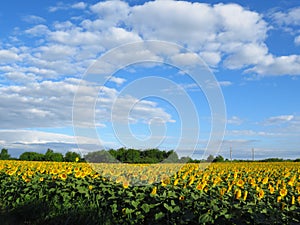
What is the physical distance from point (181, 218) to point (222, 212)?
617 millimetres

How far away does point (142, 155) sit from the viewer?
24.3 metres

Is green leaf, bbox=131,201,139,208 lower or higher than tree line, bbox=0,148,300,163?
lower

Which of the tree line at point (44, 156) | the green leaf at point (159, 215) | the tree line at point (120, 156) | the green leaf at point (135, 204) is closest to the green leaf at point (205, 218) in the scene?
the green leaf at point (159, 215)

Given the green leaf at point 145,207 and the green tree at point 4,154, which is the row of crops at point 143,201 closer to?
the green leaf at point 145,207

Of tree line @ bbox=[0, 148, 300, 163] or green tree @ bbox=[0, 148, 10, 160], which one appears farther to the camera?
green tree @ bbox=[0, 148, 10, 160]

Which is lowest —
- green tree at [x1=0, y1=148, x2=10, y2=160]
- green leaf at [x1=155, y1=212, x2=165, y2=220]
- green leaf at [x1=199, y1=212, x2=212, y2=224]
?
green leaf at [x1=155, y1=212, x2=165, y2=220]

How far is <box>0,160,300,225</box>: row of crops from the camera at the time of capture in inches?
195

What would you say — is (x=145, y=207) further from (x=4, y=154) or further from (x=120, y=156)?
(x=4, y=154)

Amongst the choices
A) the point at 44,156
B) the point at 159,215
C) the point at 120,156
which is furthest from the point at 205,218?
the point at 44,156

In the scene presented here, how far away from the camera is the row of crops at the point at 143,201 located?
4965 mm

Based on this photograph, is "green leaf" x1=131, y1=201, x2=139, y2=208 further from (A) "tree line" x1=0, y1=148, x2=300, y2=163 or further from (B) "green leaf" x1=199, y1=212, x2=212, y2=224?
(A) "tree line" x1=0, y1=148, x2=300, y2=163

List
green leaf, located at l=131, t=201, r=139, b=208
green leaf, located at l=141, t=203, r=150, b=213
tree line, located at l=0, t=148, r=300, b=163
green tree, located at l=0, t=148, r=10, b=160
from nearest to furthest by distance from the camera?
green leaf, located at l=141, t=203, r=150, b=213, green leaf, located at l=131, t=201, r=139, b=208, tree line, located at l=0, t=148, r=300, b=163, green tree, located at l=0, t=148, r=10, b=160

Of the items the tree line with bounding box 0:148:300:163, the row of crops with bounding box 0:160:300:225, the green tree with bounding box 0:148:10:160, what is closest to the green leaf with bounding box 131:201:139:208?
the row of crops with bounding box 0:160:300:225

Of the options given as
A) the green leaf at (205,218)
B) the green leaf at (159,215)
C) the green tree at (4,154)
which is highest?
the green tree at (4,154)
